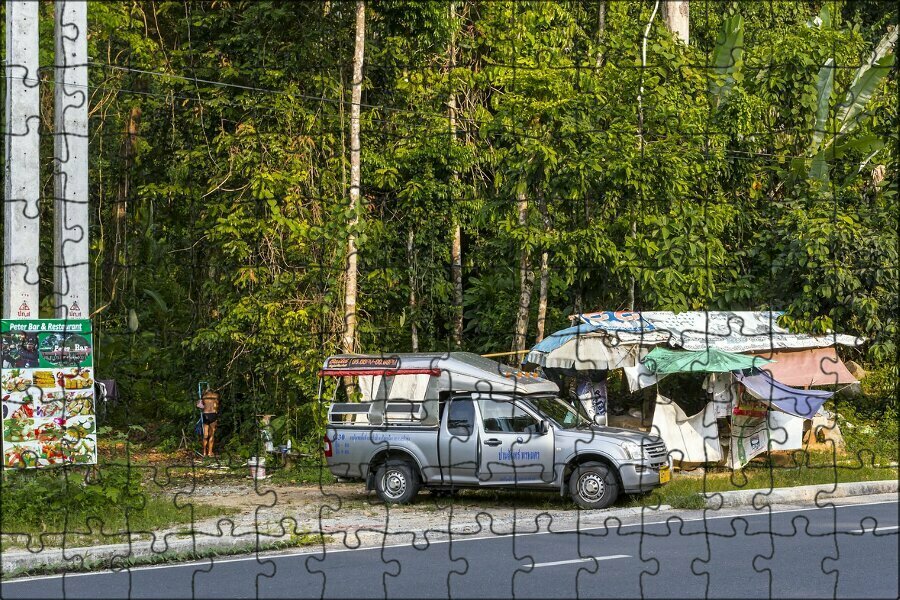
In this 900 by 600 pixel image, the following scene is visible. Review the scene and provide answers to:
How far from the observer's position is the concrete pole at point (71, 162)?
328 inches

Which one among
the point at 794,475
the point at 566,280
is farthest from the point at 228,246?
the point at 794,475

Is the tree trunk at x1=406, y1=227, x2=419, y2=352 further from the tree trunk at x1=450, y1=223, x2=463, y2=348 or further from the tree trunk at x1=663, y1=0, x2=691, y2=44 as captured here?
the tree trunk at x1=663, y1=0, x2=691, y2=44

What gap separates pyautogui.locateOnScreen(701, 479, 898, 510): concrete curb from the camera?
735 cm

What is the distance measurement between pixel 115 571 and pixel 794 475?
5901mm

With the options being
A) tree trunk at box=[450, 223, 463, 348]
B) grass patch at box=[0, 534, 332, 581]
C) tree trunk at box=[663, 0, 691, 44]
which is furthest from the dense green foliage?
grass patch at box=[0, 534, 332, 581]

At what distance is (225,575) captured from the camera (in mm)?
7727

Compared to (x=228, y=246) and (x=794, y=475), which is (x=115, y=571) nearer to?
(x=794, y=475)

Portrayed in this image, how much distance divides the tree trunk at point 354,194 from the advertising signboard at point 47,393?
14.9 ft

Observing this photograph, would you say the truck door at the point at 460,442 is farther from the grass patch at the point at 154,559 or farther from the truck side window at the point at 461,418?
the grass patch at the point at 154,559

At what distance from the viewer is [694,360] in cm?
1047

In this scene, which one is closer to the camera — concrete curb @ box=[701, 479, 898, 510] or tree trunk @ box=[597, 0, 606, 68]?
concrete curb @ box=[701, 479, 898, 510]

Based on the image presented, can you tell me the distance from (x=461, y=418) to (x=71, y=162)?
500 centimetres

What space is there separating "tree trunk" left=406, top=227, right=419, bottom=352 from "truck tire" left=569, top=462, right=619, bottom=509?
165 inches

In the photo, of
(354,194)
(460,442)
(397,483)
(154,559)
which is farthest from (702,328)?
(154,559)
